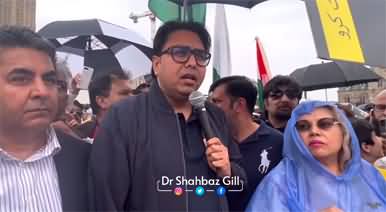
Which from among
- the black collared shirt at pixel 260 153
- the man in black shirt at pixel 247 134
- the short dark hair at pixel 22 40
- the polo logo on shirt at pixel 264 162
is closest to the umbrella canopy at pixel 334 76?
the man in black shirt at pixel 247 134

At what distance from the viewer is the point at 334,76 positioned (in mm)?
8359

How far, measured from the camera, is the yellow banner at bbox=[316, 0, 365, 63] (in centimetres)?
244

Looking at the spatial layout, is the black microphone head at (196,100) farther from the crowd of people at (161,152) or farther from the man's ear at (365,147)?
the man's ear at (365,147)

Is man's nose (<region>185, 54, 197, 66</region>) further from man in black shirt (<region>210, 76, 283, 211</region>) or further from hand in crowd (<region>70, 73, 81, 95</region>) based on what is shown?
hand in crowd (<region>70, 73, 81, 95</region>)

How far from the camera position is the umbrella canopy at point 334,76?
26.8ft

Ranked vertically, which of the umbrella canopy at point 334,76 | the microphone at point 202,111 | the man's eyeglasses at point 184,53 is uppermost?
the umbrella canopy at point 334,76

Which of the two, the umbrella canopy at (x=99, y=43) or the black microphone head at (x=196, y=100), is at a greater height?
the umbrella canopy at (x=99, y=43)

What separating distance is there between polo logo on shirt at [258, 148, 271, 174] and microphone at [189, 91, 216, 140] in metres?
Answer: 0.65

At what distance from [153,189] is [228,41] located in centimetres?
265

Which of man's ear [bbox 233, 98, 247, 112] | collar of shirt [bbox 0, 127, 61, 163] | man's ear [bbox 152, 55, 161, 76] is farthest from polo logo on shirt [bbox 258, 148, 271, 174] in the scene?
collar of shirt [bbox 0, 127, 61, 163]

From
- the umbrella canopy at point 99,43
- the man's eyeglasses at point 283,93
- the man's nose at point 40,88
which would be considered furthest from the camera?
the umbrella canopy at point 99,43

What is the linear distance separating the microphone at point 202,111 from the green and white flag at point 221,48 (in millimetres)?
1844

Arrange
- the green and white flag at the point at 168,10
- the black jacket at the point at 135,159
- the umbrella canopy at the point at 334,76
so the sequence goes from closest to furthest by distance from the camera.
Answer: the black jacket at the point at 135,159
the green and white flag at the point at 168,10
the umbrella canopy at the point at 334,76

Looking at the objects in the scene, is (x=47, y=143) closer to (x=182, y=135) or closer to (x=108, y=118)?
(x=108, y=118)
